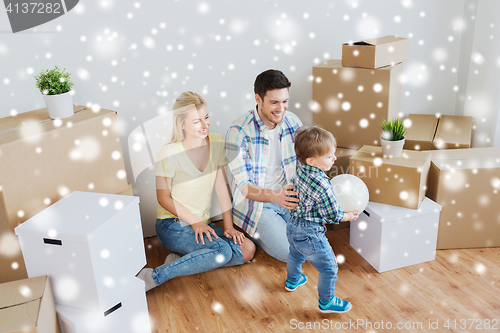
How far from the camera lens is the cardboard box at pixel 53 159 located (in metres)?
1.45

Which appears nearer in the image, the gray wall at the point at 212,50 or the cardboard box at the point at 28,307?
the cardboard box at the point at 28,307

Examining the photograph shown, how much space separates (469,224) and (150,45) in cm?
177

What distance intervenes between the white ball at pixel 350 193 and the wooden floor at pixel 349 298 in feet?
1.12

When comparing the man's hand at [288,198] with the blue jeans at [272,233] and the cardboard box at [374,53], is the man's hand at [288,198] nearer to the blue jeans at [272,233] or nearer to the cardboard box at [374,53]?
the blue jeans at [272,233]

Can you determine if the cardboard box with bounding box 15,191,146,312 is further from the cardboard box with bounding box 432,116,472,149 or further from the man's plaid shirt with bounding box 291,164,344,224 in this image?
the cardboard box with bounding box 432,116,472,149

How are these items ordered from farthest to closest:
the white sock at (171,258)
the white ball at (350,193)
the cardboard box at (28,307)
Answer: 1. the white sock at (171,258)
2. the white ball at (350,193)
3. the cardboard box at (28,307)

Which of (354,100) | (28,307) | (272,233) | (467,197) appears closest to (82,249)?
(28,307)

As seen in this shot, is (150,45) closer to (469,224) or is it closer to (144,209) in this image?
(144,209)

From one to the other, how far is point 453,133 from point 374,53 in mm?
721

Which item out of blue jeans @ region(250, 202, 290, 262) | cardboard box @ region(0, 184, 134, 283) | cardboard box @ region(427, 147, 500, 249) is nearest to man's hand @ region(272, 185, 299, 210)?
blue jeans @ region(250, 202, 290, 262)

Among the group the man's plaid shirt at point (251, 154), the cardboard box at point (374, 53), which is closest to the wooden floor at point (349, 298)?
the man's plaid shirt at point (251, 154)

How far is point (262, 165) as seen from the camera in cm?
204

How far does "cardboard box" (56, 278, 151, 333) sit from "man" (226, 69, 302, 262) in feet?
2.23

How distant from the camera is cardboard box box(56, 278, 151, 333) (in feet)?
4.51
